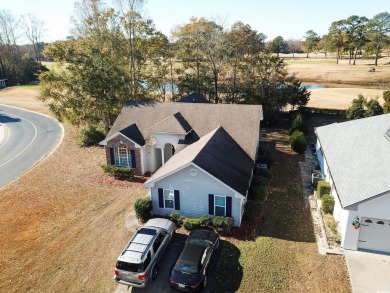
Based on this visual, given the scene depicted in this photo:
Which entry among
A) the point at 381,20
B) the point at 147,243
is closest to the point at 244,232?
the point at 147,243

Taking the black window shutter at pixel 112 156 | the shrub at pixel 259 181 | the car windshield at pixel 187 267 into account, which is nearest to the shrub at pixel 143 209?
the car windshield at pixel 187 267

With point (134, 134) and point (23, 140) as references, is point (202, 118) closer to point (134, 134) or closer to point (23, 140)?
point (134, 134)

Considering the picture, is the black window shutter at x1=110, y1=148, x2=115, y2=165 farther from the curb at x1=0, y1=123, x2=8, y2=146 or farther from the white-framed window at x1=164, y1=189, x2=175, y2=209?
the curb at x1=0, y1=123, x2=8, y2=146

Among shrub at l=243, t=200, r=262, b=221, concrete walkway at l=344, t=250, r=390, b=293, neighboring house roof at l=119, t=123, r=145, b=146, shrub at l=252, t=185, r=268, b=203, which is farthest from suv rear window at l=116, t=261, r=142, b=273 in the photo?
neighboring house roof at l=119, t=123, r=145, b=146

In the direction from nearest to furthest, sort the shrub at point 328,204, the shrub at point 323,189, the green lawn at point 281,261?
the green lawn at point 281,261, the shrub at point 328,204, the shrub at point 323,189

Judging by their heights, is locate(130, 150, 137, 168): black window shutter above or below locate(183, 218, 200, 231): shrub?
above

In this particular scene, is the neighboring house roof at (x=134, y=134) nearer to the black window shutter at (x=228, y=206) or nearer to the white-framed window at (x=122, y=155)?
the white-framed window at (x=122, y=155)

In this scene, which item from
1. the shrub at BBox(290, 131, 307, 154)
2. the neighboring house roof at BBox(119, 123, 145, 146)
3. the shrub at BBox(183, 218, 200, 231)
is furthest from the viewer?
the shrub at BBox(290, 131, 307, 154)
